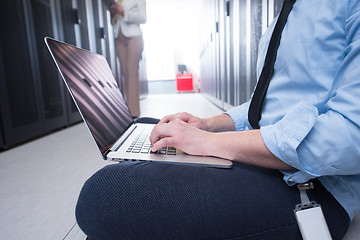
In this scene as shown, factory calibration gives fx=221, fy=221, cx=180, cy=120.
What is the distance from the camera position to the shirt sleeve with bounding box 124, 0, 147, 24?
2449 millimetres

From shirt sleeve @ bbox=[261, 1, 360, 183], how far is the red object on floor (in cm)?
1032

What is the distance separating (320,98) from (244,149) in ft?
0.59

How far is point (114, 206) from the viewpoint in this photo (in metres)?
0.42

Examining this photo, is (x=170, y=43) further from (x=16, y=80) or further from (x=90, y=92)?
(x=90, y=92)

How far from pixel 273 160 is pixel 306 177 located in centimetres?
6

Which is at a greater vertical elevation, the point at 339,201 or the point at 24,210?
the point at 339,201

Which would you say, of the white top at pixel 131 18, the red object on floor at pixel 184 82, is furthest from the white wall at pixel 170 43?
the white top at pixel 131 18

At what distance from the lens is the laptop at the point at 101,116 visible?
51 cm

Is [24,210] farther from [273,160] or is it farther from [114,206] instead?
[273,160]

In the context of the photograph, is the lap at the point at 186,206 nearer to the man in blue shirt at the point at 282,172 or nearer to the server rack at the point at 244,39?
the man in blue shirt at the point at 282,172

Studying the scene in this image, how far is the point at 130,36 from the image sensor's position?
255cm

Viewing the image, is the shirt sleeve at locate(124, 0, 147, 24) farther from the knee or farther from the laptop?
the knee

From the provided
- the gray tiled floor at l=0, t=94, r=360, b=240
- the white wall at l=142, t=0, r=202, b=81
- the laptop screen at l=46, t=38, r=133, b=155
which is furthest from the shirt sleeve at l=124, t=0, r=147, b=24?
the white wall at l=142, t=0, r=202, b=81

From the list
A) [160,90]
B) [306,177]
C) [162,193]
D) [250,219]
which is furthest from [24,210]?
[160,90]
